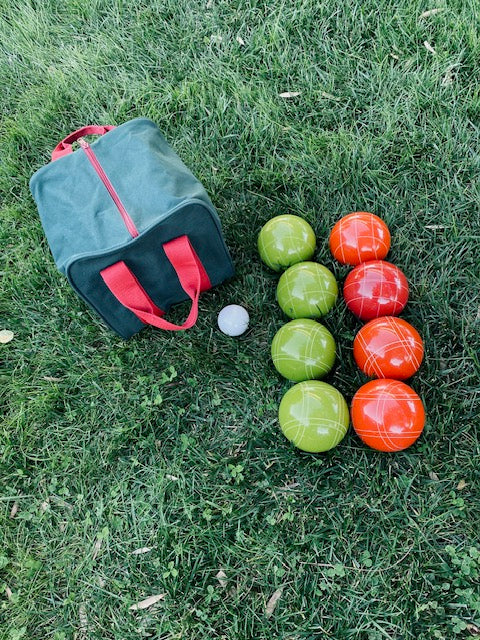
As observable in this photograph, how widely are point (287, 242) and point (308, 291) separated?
0.30 m

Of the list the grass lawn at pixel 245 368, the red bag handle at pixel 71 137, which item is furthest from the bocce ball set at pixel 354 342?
the red bag handle at pixel 71 137

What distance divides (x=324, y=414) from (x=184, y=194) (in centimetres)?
115

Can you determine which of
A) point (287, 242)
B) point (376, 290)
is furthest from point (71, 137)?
point (376, 290)

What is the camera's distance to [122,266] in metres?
2.20

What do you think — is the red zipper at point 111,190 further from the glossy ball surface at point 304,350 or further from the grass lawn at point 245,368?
the glossy ball surface at point 304,350

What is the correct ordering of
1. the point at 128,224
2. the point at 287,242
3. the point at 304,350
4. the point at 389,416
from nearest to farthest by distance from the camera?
the point at 389,416 → the point at 128,224 → the point at 304,350 → the point at 287,242

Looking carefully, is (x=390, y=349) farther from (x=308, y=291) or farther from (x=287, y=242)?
(x=287, y=242)

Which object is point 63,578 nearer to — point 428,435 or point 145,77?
point 428,435

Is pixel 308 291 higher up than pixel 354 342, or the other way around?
pixel 308 291

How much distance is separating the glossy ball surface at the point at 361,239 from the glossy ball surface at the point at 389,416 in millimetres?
680

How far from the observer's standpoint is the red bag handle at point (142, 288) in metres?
2.21

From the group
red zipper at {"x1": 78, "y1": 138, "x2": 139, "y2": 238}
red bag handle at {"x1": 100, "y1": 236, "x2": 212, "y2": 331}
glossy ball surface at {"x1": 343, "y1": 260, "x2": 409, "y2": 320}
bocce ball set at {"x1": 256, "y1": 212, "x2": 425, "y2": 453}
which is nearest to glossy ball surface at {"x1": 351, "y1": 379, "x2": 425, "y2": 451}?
bocce ball set at {"x1": 256, "y1": 212, "x2": 425, "y2": 453}

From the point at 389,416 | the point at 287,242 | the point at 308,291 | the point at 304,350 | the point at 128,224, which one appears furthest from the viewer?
the point at 287,242

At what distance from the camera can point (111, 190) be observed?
7.55 ft
